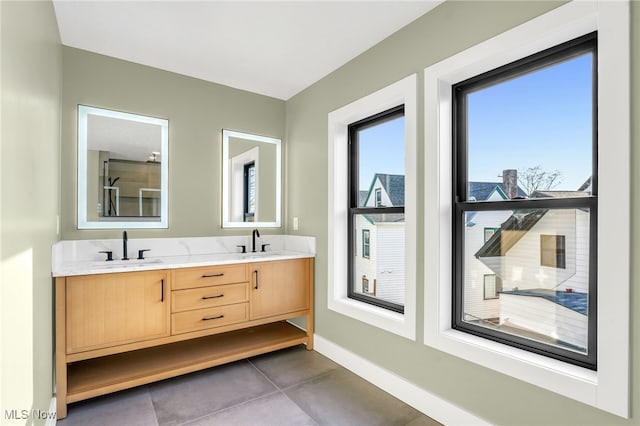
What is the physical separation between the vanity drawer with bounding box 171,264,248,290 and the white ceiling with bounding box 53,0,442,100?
5.53 feet

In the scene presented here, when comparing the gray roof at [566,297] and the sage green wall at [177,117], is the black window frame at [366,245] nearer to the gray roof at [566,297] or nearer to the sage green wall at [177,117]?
the gray roof at [566,297]

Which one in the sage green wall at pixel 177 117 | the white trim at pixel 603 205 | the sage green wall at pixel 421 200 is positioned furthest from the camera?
the sage green wall at pixel 177 117

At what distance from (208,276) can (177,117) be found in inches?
57.9

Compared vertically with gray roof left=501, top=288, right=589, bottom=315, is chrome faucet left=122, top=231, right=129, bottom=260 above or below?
above

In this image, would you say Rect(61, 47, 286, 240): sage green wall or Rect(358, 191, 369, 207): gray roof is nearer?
Rect(61, 47, 286, 240): sage green wall

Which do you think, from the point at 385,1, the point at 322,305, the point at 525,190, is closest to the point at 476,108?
the point at 525,190

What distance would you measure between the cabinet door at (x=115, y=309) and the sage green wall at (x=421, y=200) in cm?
136

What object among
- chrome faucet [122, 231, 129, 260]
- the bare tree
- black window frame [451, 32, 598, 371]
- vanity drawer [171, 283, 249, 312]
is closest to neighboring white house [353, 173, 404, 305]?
black window frame [451, 32, 598, 371]

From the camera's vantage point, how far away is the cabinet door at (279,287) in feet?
9.38

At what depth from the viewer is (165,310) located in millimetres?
2438

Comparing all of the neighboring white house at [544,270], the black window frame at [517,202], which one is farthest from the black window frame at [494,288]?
the black window frame at [517,202]

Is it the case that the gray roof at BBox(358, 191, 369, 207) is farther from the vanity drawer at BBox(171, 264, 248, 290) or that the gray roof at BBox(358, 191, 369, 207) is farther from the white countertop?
the vanity drawer at BBox(171, 264, 248, 290)

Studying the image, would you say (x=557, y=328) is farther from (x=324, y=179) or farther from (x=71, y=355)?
(x=71, y=355)

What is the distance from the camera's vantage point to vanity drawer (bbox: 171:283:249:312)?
8.18 feet
